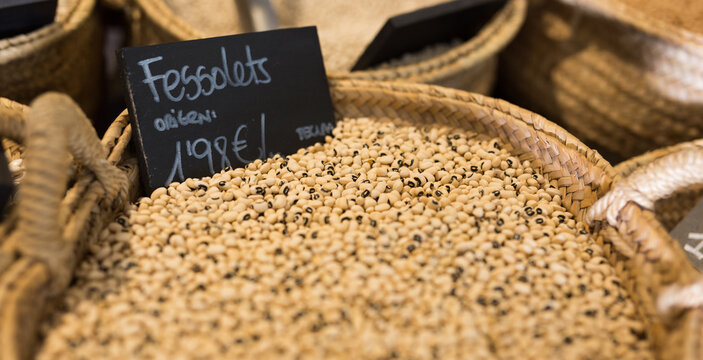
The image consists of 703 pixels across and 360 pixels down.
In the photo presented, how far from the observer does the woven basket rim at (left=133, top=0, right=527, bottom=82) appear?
1.41 meters

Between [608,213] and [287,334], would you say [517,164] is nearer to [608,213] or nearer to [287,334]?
[608,213]

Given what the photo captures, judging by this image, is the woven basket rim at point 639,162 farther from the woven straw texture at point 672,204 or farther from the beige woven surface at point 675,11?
the beige woven surface at point 675,11

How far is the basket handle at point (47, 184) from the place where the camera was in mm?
690

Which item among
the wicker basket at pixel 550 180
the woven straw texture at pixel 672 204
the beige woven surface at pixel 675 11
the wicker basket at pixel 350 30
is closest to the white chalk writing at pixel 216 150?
the wicker basket at pixel 550 180

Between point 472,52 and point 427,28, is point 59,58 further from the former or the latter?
point 472,52

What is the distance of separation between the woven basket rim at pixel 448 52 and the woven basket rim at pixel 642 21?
0.68ft

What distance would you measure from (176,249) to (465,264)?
1.70 feet

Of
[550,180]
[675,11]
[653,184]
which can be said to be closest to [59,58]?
[550,180]

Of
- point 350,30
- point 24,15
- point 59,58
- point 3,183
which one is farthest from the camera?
point 350,30

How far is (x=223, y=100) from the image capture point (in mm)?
1136

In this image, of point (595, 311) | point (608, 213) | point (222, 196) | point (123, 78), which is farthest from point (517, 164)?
point (123, 78)

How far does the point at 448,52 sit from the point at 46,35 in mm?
1109

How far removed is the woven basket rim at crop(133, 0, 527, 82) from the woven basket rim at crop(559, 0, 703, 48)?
0.68ft

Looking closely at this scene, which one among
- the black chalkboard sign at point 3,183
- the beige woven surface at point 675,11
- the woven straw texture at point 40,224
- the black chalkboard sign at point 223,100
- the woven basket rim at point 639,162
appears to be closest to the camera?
the woven straw texture at point 40,224
